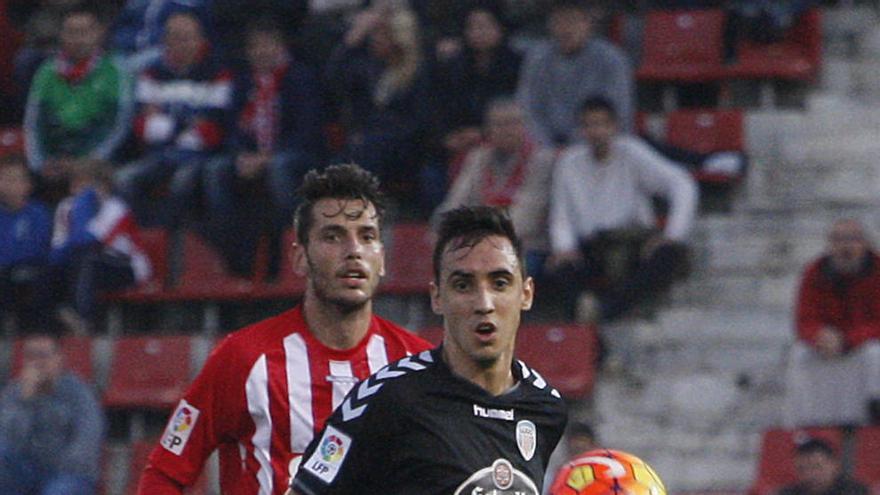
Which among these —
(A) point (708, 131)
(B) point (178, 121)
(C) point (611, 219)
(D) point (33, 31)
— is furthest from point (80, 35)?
(A) point (708, 131)

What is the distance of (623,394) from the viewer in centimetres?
1109

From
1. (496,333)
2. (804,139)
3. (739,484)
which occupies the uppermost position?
(804,139)

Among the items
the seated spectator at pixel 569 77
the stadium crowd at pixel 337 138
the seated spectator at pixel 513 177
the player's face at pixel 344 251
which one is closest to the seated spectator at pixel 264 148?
the stadium crowd at pixel 337 138

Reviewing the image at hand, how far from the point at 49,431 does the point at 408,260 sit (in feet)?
7.14

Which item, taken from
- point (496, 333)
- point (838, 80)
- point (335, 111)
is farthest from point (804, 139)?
point (496, 333)

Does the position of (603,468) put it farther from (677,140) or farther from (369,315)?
(677,140)

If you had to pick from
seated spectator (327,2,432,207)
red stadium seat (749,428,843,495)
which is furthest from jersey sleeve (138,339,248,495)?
seated spectator (327,2,432,207)

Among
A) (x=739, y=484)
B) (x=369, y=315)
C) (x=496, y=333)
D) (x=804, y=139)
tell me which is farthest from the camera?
(x=804, y=139)

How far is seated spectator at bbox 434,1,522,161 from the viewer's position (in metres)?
11.9

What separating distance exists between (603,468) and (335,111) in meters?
7.46

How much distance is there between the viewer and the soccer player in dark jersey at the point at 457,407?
205 inches

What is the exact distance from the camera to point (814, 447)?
9586 millimetres

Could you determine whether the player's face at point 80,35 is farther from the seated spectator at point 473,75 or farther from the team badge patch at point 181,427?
the team badge patch at point 181,427

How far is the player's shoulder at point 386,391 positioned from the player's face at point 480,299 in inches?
4.7
